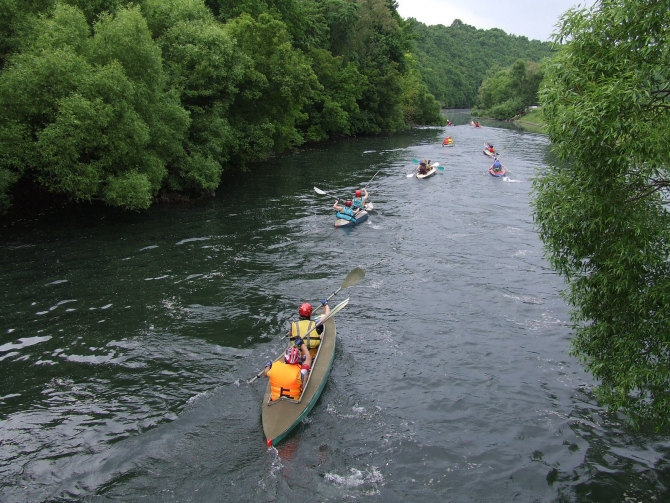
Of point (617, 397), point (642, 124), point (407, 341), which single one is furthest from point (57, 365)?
point (642, 124)

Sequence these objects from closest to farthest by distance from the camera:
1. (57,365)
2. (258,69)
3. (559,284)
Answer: (57,365) < (559,284) < (258,69)

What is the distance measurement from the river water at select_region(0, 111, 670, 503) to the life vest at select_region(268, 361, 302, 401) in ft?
2.73

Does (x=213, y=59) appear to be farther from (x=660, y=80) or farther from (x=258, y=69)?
(x=660, y=80)

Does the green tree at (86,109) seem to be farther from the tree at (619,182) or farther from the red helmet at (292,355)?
the tree at (619,182)

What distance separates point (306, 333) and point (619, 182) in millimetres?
8735

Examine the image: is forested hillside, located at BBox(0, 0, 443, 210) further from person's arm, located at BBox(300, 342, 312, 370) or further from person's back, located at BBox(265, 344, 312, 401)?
person's back, located at BBox(265, 344, 312, 401)

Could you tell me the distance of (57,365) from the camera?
1402 cm

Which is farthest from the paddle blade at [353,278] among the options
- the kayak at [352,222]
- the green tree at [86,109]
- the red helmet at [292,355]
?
the green tree at [86,109]

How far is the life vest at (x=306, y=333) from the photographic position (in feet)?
46.9

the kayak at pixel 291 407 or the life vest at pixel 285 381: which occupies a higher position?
the life vest at pixel 285 381

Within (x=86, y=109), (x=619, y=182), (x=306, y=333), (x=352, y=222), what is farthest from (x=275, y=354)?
(x=86, y=109)

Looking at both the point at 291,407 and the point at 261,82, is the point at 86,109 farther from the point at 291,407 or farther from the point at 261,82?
the point at 291,407

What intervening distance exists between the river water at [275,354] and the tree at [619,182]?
309 centimetres

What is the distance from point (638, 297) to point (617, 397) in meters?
2.15
